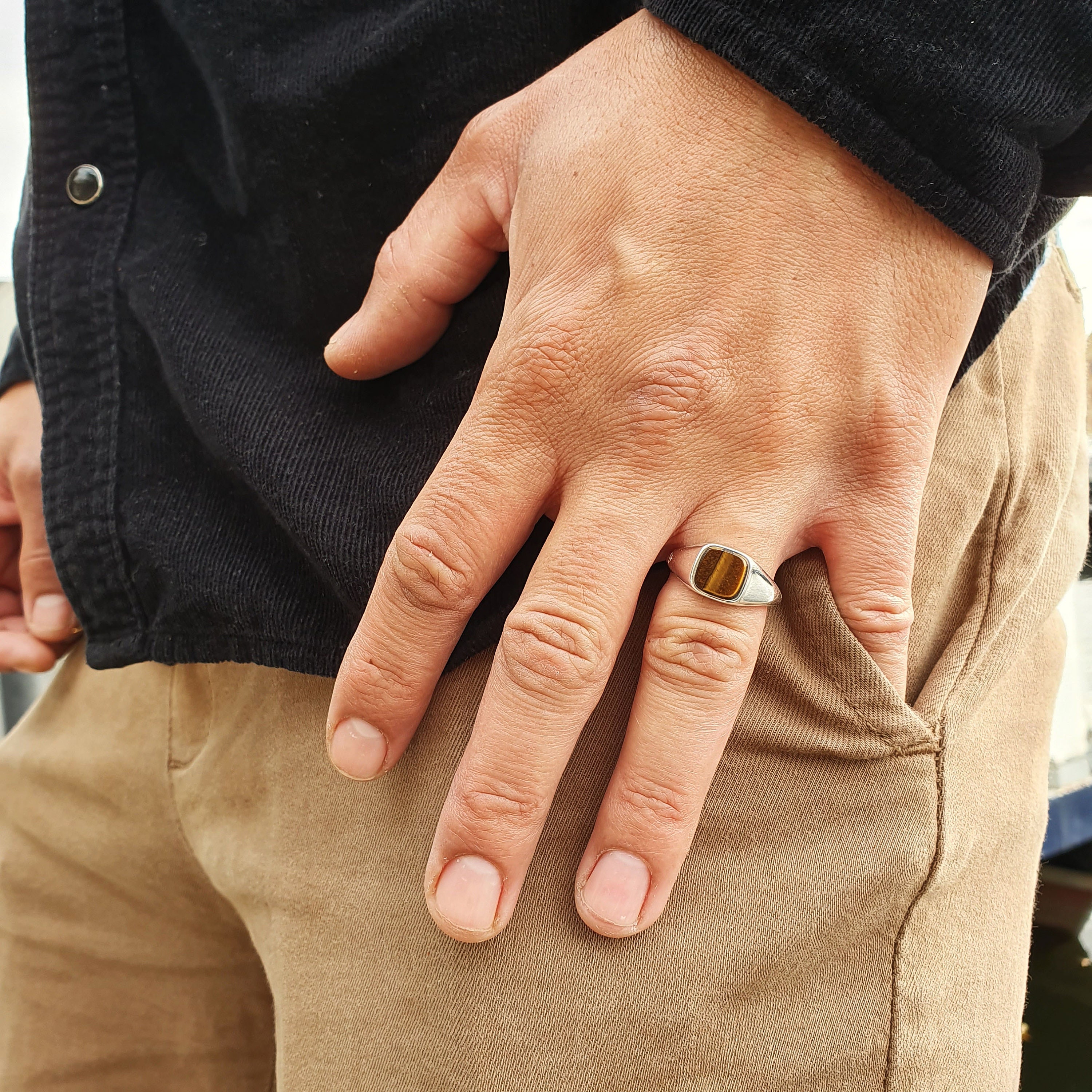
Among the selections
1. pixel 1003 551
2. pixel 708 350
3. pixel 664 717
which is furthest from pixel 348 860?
pixel 1003 551

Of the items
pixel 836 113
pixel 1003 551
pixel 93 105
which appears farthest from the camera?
pixel 93 105

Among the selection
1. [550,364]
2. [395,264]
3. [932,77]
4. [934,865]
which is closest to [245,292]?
[395,264]

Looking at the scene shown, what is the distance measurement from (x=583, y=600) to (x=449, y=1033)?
0.34m

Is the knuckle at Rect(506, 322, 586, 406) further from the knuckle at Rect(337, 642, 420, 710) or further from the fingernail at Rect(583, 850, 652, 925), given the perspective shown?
the fingernail at Rect(583, 850, 652, 925)

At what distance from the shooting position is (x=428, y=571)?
1.81ft

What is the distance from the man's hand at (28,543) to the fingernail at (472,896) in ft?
2.09

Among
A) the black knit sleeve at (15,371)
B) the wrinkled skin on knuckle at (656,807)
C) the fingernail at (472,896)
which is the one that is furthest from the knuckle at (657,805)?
the black knit sleeve at (15,371)

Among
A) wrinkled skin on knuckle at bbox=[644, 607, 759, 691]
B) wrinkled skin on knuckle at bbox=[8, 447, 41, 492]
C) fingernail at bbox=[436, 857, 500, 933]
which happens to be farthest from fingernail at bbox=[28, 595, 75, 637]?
wrinkled skin on knuckle at bbox=[644, 607, 759, 691]

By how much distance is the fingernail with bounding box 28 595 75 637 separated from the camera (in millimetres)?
970

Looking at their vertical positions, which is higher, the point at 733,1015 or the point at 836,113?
the point at 836,113

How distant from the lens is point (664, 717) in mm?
543

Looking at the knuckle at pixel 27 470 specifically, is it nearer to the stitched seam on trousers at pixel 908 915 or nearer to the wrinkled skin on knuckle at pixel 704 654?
the wrinkled skin on knuckle at pixel 704 654

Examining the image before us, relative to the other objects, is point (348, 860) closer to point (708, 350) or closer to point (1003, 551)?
point (708, 350)

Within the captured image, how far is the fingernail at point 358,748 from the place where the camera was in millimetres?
603
